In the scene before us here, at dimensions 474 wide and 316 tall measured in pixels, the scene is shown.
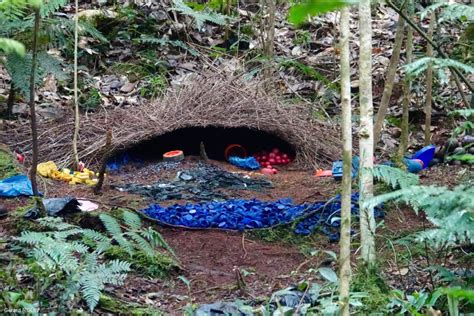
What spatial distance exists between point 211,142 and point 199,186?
1733 mm

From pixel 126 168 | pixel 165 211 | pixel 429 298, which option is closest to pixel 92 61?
pixel 126 168

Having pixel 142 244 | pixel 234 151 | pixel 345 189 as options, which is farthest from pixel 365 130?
pixel 234 151

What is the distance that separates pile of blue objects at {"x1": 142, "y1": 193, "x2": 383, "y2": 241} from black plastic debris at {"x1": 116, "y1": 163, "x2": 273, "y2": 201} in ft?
1.56

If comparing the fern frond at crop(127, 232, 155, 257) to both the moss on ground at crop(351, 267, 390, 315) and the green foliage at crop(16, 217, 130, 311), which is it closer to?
the green foliage at crop(16, 217, 130, 311)

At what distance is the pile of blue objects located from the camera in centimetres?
451

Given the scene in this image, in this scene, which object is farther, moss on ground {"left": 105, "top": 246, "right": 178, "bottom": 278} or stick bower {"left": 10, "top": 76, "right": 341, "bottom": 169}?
stick bower {"left": 10, "top": 76, "right": 341, "bottom": 169}

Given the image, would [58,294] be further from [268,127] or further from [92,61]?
[92,61]

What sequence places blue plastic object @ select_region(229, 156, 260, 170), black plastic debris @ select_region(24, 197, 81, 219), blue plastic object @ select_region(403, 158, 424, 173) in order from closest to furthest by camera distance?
1. black plastic debris @ select_region(24, 197, 81, 219)
2. blue plastic object @ select_region(403, 158, 424, 173)
3. blue plastic object @ select_region(229, 156, 260, 170)

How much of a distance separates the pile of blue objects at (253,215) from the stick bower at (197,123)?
1.93m

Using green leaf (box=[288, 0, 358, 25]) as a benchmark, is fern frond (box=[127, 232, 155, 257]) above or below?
below

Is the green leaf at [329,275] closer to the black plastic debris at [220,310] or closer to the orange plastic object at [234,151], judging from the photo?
the black plastic debris at [220,310]

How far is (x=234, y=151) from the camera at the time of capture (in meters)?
7.16

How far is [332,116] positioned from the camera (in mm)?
8164

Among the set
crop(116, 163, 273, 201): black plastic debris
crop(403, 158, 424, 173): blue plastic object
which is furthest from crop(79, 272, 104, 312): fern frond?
crop(403, 158, 424, 173): blue plastic object
